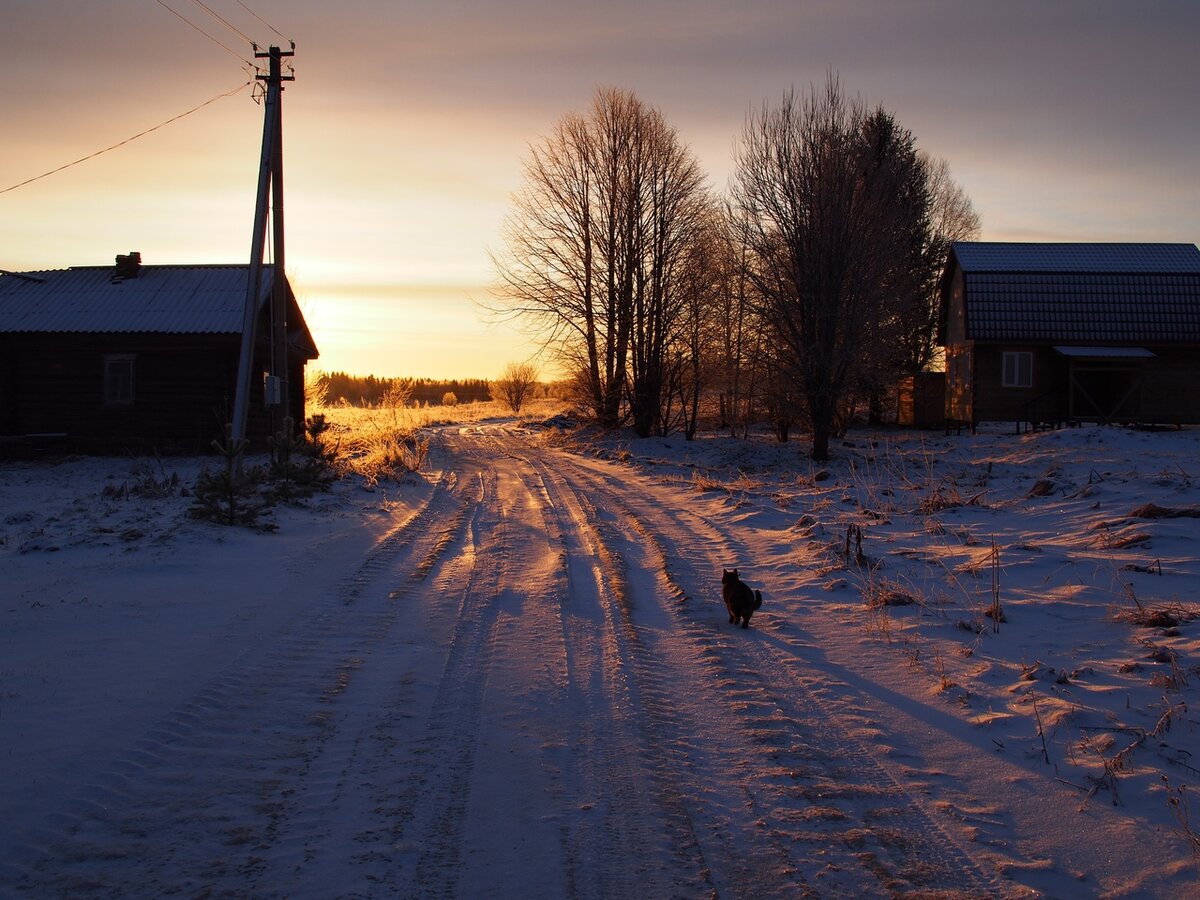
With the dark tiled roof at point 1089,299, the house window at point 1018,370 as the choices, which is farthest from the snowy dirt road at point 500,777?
the dark tiled roof at point 1089,299

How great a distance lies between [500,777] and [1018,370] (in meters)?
32.2

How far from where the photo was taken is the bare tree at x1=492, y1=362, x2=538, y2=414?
72.2 meters

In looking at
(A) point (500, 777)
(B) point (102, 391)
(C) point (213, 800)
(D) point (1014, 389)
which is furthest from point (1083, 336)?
(C) point (213, 800)

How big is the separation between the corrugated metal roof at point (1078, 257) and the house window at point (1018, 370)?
3354 mm

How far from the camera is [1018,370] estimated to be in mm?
31797

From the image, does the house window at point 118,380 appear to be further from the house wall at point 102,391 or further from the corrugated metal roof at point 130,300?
the corrugated metal roof at point 130,300

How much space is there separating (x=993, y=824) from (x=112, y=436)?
26446 mm

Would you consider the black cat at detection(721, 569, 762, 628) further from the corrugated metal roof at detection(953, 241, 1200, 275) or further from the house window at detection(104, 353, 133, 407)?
the corrugated metal roof at detection(953, 241, 1200, 275)

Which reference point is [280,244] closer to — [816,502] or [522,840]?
[816,502]

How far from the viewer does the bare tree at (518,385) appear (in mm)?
72188

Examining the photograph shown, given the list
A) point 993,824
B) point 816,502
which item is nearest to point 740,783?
point 993,824

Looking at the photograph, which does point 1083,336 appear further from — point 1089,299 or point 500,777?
point 500,777

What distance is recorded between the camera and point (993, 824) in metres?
4.06

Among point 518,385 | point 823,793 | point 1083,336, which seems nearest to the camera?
point 823,793
